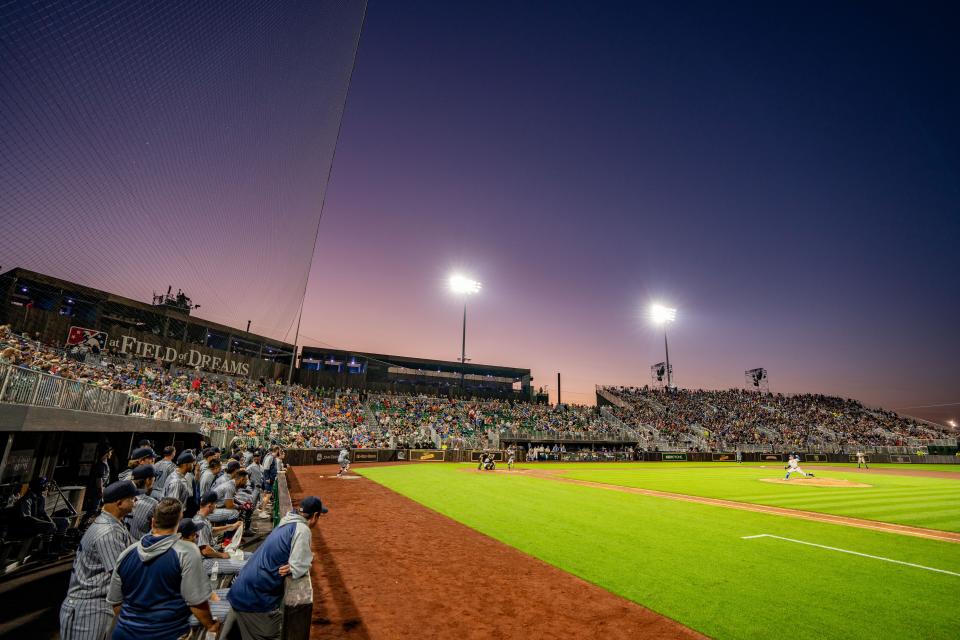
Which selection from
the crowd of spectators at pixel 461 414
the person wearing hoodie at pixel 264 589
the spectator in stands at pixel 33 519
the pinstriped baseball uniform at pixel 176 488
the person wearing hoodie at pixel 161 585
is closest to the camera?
the person wearing hoodie at pixel 161 585

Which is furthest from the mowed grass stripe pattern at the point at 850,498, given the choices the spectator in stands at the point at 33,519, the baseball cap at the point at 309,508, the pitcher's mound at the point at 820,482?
the spectator in stands at the point at 33,519

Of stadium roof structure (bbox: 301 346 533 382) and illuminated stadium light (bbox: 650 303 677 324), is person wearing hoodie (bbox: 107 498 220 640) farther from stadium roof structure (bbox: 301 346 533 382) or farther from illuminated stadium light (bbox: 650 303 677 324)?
illuminated stadium light (bbox: 650 303 677 324)

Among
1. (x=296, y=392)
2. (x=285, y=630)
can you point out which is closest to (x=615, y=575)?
(x=285, y=630)

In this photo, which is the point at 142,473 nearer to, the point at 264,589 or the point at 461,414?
the point at 264,589

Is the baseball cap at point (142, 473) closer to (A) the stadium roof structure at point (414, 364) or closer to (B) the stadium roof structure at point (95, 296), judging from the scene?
(B) the stadium roof structure at point (95, 296)

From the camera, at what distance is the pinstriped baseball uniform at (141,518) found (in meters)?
5.29

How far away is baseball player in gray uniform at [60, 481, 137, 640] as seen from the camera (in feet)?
12.2

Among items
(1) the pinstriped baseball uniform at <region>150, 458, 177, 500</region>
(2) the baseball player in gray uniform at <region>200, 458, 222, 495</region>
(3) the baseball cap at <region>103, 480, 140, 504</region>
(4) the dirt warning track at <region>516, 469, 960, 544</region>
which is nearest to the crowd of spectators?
(2) the baseball player in gray uniform at <region>200, 458, 222, 495</region>

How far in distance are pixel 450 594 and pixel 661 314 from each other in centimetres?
7088

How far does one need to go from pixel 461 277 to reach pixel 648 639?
48469mm

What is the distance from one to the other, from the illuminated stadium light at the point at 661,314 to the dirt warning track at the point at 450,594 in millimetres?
66951

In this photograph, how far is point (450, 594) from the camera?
7273mm

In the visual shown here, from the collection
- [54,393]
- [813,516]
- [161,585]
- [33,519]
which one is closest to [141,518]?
[161,585]

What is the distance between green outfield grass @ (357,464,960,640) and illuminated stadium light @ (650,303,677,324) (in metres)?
59.7
